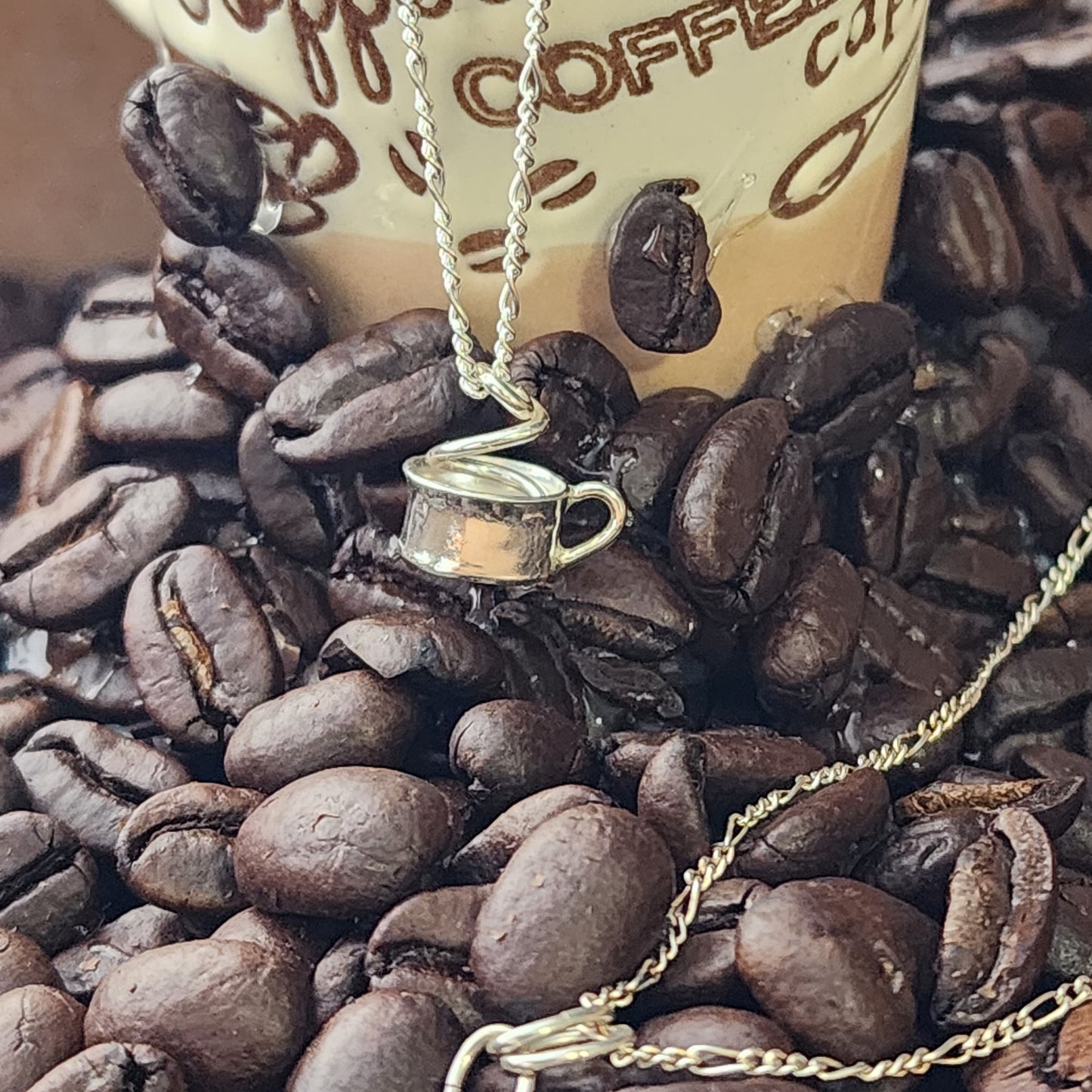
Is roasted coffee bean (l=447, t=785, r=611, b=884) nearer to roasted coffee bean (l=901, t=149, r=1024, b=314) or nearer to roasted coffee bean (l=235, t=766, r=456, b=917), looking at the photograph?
roasted coffee bean (l=235, t=766, r=456, b=917)

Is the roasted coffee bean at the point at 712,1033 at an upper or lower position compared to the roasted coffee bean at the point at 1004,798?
upper

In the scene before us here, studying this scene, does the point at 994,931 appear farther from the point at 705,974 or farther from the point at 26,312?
the point at 26,312

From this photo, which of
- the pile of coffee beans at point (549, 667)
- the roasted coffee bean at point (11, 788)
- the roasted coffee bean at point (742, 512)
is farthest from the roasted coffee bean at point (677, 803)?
the roasted coffee bean at point (11, 788)

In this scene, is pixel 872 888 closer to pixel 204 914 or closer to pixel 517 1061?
pixel 517 1061

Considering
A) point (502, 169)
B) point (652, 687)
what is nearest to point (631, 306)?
point (502, 169)

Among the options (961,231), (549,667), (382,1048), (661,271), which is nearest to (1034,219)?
(961,231)

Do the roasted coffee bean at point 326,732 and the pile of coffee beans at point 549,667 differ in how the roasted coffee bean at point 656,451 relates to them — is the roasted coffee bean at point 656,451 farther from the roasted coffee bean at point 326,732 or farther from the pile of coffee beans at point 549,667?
the roasted coffee bean at point 326,732

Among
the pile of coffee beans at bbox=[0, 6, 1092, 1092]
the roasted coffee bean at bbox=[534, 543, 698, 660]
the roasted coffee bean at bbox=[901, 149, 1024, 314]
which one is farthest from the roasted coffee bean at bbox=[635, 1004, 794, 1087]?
the roasted coffee bean at bbox=[901, 149, 1024, 314]
